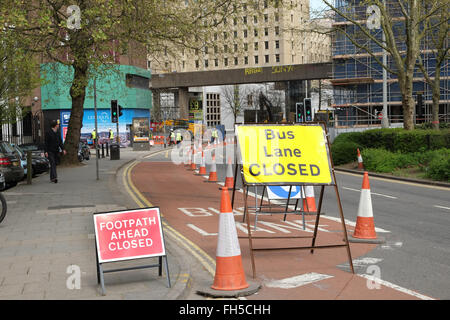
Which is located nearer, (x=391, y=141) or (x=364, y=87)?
(x=391, y=141)

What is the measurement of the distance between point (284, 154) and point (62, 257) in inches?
129

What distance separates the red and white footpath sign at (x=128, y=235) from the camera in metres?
6.73

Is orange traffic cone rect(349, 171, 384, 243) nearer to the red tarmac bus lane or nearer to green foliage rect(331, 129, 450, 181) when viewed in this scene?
the red tarmac bus lane

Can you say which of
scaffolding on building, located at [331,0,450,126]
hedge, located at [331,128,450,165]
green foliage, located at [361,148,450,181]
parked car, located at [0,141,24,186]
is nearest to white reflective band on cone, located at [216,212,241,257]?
parked car, located at [0,141,24,186]

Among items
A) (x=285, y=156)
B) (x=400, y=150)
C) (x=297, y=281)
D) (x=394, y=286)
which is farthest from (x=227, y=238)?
(x=400, y=150)

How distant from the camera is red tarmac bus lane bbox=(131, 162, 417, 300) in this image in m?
6.59

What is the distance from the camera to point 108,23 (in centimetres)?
1662

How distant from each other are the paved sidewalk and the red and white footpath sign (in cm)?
37

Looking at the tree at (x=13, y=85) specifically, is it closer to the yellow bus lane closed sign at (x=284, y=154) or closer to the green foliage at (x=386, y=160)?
the green foliage at (x=386, y=160)

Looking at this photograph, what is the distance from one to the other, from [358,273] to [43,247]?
4586 millimetres

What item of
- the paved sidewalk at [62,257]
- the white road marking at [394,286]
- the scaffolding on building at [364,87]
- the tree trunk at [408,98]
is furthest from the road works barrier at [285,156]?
the scaffolding on building at [364,87]

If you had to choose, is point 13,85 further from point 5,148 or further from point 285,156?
point 285,156
